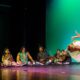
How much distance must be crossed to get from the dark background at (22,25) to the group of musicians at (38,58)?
772mm

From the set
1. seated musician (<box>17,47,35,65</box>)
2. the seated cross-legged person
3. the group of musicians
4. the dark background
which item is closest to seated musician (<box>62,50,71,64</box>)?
the group of musicians

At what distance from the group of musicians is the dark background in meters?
0.77

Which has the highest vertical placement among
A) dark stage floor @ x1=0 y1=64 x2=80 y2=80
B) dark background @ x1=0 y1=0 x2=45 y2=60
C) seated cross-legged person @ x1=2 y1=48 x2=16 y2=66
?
dark background @ x1=0 y1=0 x2=45 y2=60

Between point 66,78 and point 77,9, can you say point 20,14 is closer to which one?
point 77,9

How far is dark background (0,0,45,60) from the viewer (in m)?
11.2

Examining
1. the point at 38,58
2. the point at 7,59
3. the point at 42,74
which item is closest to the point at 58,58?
the point at 38,58

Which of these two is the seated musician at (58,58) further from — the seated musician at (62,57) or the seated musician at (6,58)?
the seated musician at (6,58)

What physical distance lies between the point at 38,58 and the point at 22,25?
1588mm

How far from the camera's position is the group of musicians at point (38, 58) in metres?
10.3

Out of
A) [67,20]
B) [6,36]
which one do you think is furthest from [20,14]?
[67,20]

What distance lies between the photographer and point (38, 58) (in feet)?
35.8

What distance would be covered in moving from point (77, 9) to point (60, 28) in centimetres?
101

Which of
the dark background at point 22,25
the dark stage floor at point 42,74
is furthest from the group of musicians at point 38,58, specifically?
the dark stage floor at point 42,74

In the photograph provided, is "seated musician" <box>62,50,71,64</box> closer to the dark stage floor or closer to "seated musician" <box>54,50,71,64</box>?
"seated musician" <box>54,50,71,64</box>
